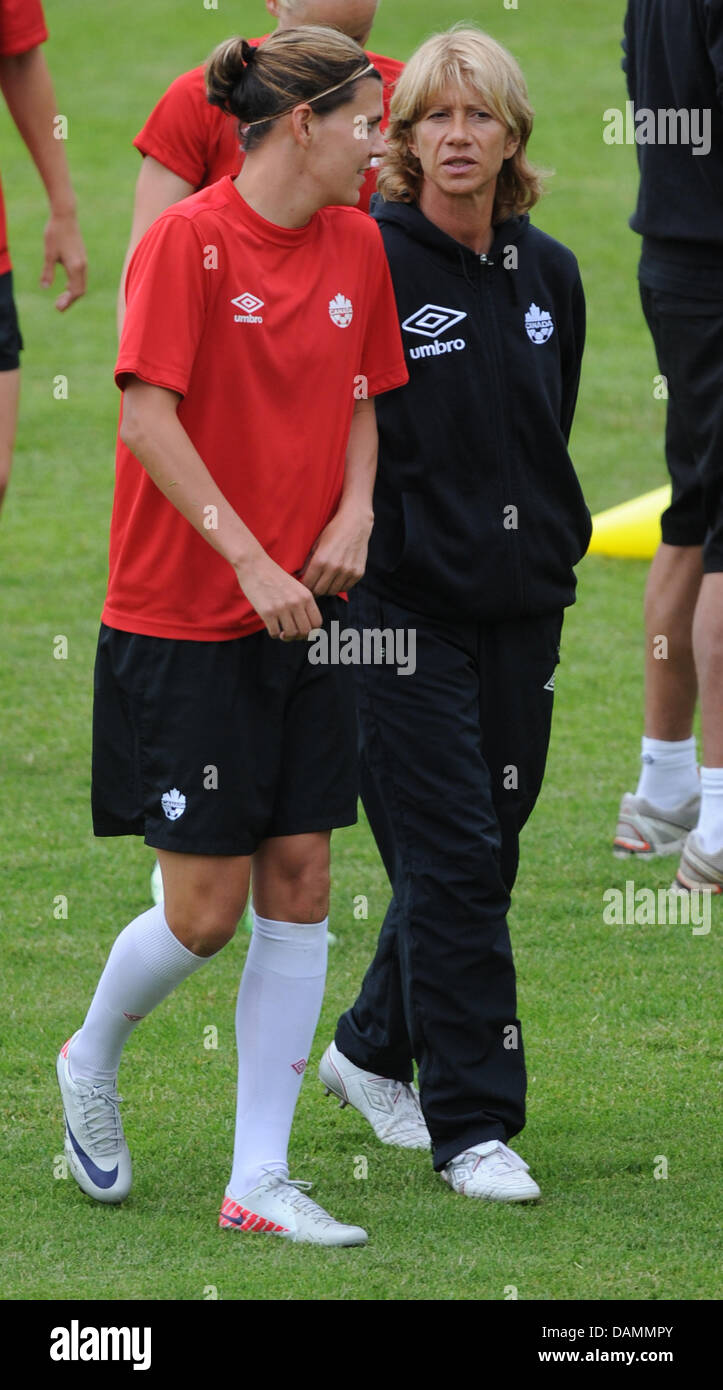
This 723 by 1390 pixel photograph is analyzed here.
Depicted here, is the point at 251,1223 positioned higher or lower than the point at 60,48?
lower

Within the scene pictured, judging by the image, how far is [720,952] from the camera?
189 inches

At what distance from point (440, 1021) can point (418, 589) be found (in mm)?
772

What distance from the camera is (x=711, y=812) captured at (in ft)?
17.0

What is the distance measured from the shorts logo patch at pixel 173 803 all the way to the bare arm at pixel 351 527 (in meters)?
0.40

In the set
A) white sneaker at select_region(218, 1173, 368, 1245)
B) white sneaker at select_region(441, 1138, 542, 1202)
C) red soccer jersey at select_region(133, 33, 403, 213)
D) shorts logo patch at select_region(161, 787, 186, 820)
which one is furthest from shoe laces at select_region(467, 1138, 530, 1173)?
red soccer jersey at select_region(133, 33, 403, 213)

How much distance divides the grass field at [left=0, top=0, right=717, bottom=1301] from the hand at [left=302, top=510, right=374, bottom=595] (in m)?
1.09

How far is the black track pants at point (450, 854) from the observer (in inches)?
146

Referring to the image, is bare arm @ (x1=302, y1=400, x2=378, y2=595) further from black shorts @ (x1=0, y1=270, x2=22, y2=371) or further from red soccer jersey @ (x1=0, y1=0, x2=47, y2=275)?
red soccer jersey @ (x1=0, y1=0, x2=47, y2=275)

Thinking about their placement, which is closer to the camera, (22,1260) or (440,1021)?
(22,1260)

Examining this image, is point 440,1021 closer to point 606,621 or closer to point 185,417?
point 185,417

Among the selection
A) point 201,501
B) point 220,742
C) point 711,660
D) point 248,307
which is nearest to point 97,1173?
point 220,742

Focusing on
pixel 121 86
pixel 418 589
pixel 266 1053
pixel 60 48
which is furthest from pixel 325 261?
pixel 60 48

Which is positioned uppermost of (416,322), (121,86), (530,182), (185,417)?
A: (121,86)

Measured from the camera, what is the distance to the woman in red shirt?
3.25 metres
